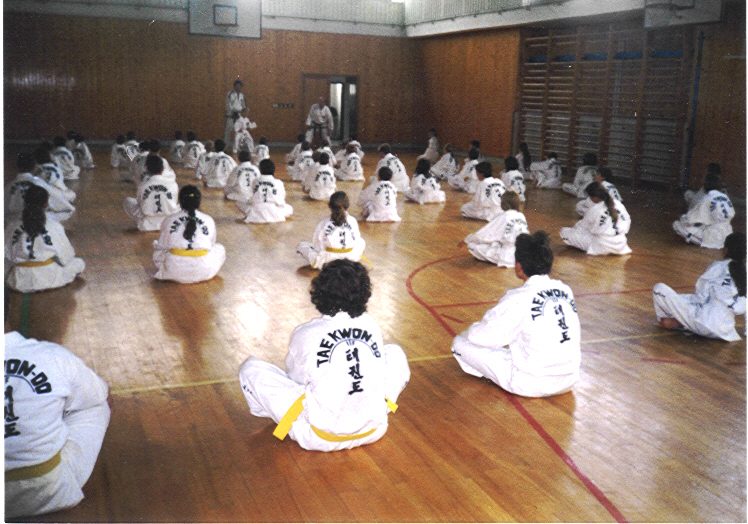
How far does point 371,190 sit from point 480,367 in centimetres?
685

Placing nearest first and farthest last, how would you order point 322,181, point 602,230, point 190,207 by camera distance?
point 190,207 < point 602,230 < point 322,181

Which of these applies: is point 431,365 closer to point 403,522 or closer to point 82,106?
point 403,522

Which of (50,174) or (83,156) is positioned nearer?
(50,174)

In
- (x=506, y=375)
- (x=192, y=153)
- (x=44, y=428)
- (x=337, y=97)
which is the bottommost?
(x=506, y=375)

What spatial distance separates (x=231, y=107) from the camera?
70.3ft

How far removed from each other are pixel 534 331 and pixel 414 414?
976mm

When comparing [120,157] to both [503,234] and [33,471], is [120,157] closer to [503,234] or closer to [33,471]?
[503,234]

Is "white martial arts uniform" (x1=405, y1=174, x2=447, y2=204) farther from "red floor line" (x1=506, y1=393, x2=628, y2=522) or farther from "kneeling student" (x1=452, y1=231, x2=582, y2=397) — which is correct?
"red floor line" (x1=506, y1=393, x2=628, y2=522)

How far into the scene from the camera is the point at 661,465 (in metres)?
4.11

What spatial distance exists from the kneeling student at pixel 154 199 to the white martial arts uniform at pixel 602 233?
5.79 meters

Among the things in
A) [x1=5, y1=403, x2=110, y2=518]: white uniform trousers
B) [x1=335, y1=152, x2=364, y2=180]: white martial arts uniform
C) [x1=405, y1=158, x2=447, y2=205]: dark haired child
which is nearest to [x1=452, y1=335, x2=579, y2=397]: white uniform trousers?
[x1=5, y1=403, x2=110, y2=518]: white uniform trousers

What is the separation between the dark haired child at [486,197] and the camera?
36.4 feet

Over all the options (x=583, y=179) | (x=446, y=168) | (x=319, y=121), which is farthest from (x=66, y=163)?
(x=583, y=179)

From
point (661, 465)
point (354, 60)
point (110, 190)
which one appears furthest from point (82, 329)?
point (354, 60)
